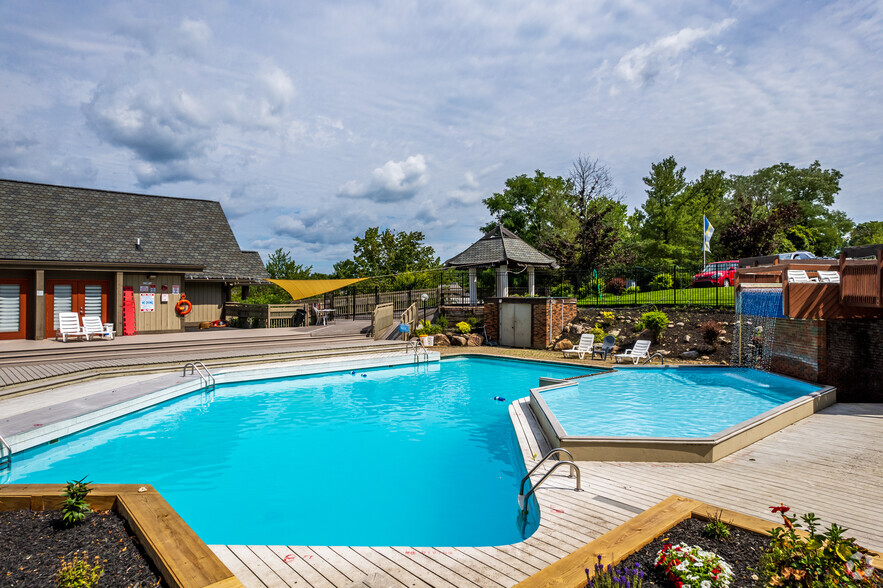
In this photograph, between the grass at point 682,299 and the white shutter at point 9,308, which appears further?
the grass at point 682,299

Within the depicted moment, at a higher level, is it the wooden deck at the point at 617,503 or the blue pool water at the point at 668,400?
the wooden deck at the point at 617,503

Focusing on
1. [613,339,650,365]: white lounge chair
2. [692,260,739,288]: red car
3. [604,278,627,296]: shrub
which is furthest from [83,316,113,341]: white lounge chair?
[692,260,739,288]: red car

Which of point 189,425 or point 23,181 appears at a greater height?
point 23,181

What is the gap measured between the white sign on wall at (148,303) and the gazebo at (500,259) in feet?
44.6

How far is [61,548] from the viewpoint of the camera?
11.5ft

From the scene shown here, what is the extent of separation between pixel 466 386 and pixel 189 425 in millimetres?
7507

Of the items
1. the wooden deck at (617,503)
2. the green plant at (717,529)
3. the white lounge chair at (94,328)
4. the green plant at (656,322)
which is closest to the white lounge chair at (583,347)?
the green plant at (656,322)

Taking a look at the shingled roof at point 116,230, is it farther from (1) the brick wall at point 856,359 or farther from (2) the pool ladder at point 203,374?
(1) the brick wall at point 856,359

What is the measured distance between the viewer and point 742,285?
1277cm

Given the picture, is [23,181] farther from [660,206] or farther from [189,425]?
[660,206]

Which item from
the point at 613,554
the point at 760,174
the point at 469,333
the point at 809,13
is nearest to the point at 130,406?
the point at 613,554

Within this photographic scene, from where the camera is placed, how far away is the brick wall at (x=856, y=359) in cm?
962

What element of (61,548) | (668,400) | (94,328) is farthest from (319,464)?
(94,328)

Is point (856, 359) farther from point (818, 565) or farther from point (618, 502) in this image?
point (818, 565)
